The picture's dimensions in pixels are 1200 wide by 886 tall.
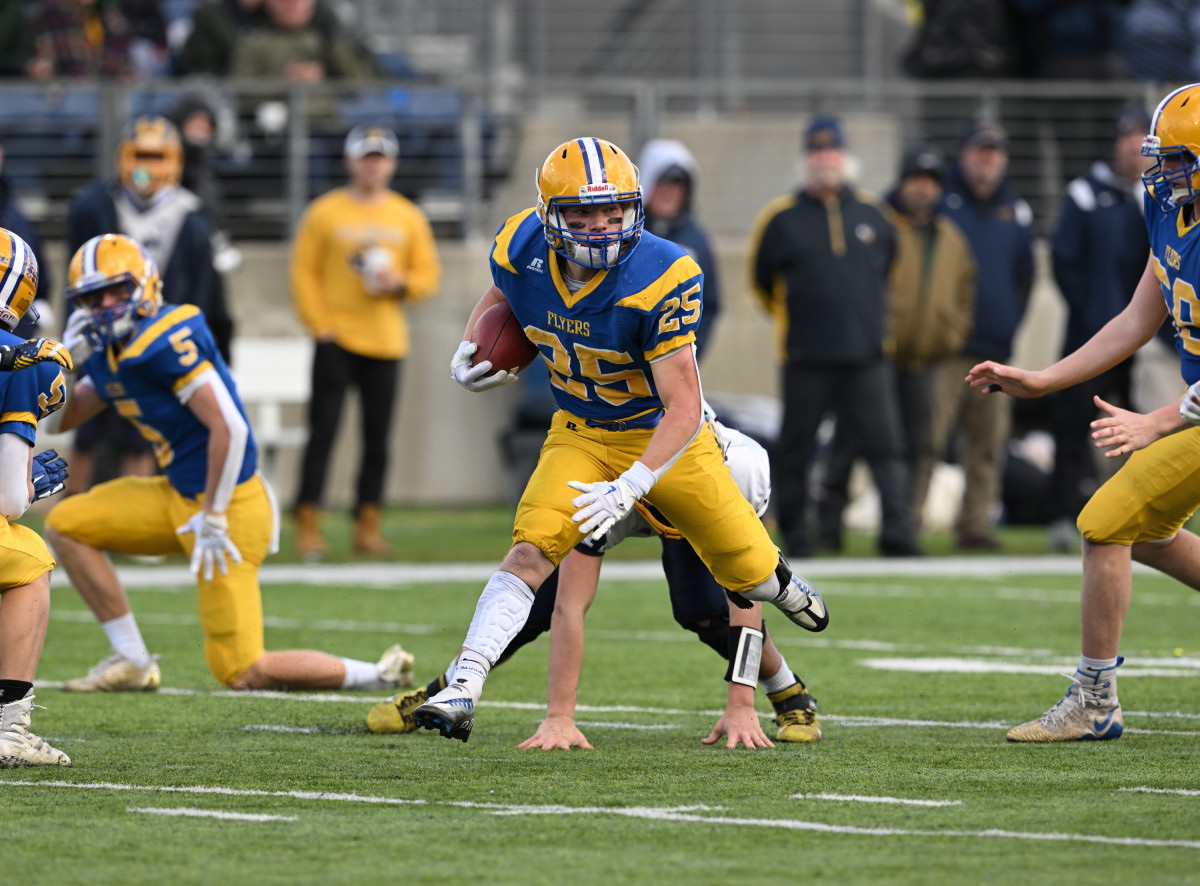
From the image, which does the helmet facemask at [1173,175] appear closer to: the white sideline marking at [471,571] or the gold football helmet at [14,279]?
the gold football helmet at [14,279]

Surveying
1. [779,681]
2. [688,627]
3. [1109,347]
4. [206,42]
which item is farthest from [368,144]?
[1109,347]

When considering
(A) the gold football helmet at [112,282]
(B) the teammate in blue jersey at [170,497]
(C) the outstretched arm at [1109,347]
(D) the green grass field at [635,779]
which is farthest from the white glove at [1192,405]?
(A) the gold football helmet at [112,282]

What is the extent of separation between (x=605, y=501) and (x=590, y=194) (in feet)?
2.61

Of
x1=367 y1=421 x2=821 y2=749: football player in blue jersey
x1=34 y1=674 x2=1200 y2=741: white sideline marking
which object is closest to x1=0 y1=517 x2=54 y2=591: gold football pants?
x1=34 y1=674 x2=1200 y2=741: white sideline marking

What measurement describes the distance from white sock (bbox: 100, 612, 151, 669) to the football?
1.91 metres

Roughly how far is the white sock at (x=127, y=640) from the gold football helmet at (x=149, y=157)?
3633 millimetres

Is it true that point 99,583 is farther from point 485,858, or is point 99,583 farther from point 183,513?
point 485,858

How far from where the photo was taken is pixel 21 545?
5.17 metres

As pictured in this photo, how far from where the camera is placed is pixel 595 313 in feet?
17.3

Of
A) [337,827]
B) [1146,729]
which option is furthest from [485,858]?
[1146,729]

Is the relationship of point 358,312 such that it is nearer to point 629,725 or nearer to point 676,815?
point 629,725

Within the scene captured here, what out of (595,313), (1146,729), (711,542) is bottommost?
(1146,729)

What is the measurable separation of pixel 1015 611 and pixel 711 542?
4.15 meters

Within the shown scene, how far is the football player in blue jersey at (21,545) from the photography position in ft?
16.6
